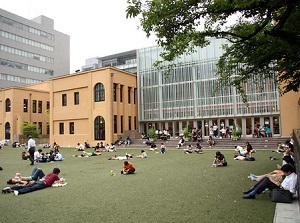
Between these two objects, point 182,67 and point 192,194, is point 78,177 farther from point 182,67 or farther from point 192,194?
point 182,67

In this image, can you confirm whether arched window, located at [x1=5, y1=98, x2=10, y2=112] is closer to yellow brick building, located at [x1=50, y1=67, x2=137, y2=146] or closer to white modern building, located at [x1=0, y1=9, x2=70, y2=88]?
yellow brick building, located at [x1=50, y1=67, x2=137, y2=146]

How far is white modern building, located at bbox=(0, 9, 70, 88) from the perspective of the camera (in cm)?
6194

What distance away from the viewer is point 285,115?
91.9 ft

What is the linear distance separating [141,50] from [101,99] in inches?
418

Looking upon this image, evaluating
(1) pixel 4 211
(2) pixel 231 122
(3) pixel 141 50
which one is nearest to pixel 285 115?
(2) pixel 231 122

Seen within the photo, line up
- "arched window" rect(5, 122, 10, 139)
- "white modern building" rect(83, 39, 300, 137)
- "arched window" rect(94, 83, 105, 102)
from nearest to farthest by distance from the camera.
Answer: "white modern building" rect(83, 39, 300, 137) < "arched window" rect(94, 83, 105, 102) < "arched window" rect(5, 122, 10, 139)

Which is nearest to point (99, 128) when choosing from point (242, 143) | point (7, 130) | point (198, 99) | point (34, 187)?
point (198, 99)

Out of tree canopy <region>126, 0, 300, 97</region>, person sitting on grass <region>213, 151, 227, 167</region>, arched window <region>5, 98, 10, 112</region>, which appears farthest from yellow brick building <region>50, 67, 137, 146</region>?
tree canopy <region>126, 0, 300, 97</region>

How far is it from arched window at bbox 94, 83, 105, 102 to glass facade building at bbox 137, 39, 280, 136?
6514 mm

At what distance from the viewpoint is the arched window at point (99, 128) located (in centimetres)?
3372

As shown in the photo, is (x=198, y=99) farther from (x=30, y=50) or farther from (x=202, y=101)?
(x=30, y=50)

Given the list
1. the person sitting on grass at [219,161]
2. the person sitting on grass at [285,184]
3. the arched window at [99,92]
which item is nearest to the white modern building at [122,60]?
the arched window at [99,92]

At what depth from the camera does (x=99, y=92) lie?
34.5 meters

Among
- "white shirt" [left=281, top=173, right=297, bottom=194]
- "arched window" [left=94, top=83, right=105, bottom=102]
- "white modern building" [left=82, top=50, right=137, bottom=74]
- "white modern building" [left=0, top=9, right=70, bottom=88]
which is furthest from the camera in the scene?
"white modern building" [left=0, top=9, right=70, bottom=88]
